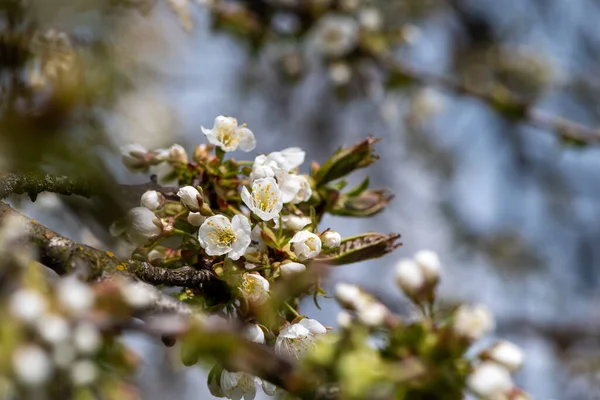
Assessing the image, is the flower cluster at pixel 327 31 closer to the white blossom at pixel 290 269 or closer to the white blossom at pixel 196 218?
the white blossom at pixel 196 218

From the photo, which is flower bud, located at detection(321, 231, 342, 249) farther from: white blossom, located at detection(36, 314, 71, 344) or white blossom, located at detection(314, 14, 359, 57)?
white blossom, located at detection(314, 14, 359, 57)

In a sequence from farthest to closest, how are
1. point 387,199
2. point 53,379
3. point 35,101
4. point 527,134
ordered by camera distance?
point 527,134, point 35,101, point 387,199, point 53,379

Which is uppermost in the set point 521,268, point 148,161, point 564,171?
point 564,171

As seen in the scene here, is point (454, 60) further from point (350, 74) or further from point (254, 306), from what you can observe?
point (254, 306)

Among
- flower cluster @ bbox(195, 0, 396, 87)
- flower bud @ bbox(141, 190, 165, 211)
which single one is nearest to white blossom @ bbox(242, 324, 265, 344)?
flower bud @ bbox(141, 190, 165, 211)

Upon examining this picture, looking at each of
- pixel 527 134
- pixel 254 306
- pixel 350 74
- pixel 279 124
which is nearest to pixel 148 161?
pixel 254 306

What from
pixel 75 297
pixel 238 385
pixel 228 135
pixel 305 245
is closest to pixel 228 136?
pixel 228 135

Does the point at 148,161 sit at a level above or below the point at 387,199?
below
